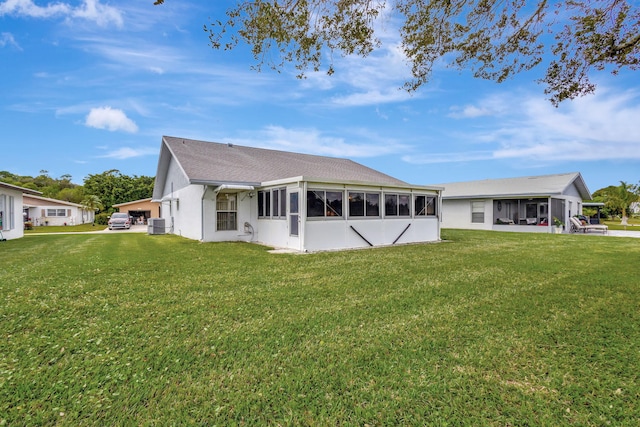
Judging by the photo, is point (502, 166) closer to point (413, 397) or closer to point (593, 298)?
point (593, 298)

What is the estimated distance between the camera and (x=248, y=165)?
49.8ft

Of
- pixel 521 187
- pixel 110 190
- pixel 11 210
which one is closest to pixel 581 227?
pixel 521 187

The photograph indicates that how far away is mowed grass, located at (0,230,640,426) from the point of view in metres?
2.37

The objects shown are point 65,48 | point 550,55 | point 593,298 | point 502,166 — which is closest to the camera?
point 593,298

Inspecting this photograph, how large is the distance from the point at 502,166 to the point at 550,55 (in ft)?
81.8

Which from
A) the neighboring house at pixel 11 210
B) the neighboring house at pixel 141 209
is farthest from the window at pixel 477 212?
the neighboring house at pixel 141 209

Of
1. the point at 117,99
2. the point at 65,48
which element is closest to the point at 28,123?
the point at 117,99

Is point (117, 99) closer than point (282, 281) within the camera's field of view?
No

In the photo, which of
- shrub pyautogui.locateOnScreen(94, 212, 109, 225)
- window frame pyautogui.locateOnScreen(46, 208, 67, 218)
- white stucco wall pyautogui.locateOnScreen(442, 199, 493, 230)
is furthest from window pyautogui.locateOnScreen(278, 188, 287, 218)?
window frame pyautogui.locateOnScreen(46, 208, 67, 218)

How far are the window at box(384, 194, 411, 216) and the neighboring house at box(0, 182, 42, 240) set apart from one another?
15772mm

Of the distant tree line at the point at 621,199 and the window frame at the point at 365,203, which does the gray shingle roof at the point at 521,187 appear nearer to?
the distant tree line at the point at 621,199

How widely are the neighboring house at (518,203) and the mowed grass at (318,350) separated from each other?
15.9 meters

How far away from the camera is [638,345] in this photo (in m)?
3.49

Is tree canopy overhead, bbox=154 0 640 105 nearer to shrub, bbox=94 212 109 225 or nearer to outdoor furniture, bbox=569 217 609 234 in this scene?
outdoor furniture, bbox=569 217 609 234
